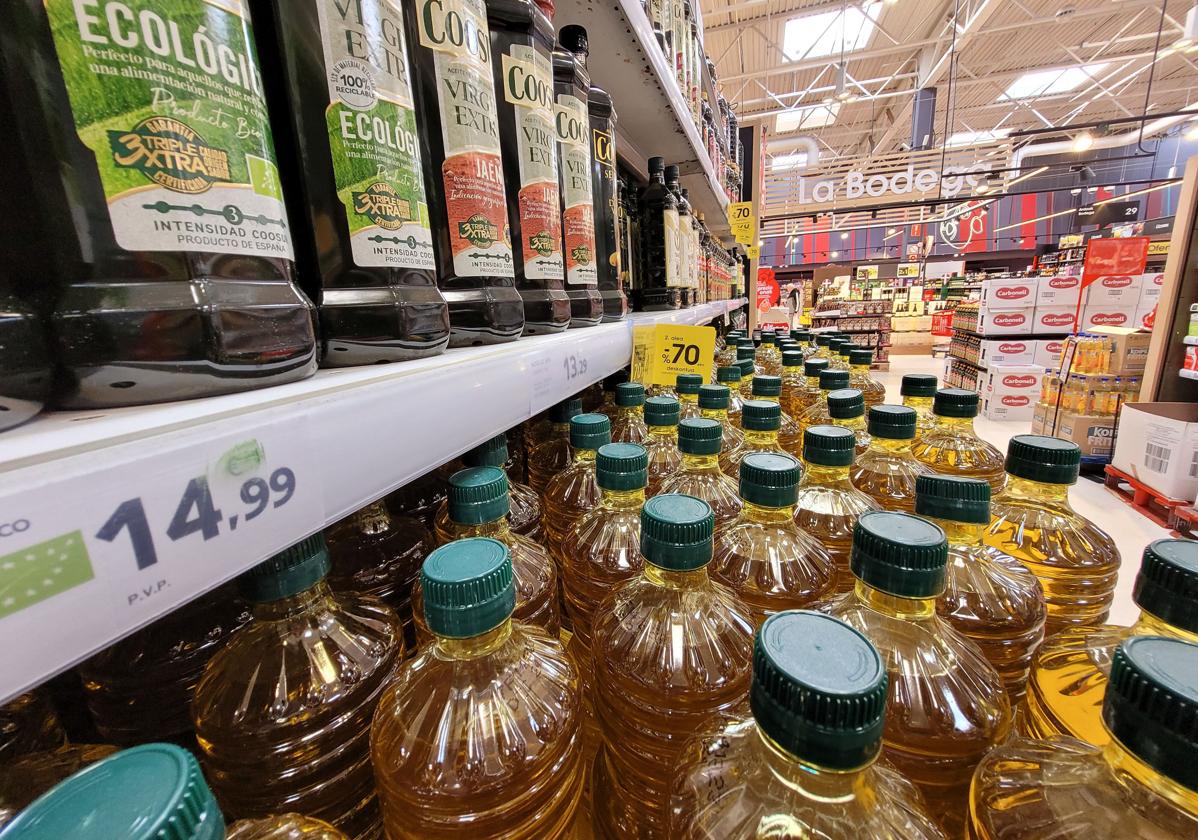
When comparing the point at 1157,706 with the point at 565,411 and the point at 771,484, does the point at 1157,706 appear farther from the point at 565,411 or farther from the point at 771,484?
the point at 565,411

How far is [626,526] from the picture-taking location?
90 centimetres

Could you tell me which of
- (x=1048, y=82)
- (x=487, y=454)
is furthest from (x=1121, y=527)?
(x=1048, y=82)

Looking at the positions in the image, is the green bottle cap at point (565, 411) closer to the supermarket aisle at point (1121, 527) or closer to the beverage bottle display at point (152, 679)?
the beverage bottle display at point (152, 679)

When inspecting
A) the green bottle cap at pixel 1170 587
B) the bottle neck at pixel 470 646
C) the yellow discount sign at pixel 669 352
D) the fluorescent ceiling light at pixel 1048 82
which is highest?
the fluorescent ceiling light at pixel 1048 82

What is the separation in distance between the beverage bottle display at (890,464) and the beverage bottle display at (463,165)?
87 centimetres

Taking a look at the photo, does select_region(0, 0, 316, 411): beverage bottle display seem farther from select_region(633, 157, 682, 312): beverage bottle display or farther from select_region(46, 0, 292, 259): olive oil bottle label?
select_region(633, 157, 682, 312): beverage bottle display

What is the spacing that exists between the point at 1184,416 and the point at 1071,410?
1.15 meters

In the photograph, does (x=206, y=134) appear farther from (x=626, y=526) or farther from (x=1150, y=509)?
(x=1150, y=509)

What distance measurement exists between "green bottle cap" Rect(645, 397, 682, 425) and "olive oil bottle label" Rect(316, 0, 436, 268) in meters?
0.77

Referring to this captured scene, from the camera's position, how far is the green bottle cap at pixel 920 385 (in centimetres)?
141

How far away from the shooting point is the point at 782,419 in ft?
4.81

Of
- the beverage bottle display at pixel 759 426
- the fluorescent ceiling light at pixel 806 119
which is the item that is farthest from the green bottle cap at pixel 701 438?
the fluorescent ceiling light at pixel 806 119

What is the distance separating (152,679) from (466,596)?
48 cm

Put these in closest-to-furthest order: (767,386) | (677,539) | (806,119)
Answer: (677,539)
(767,386)
(806,119)
